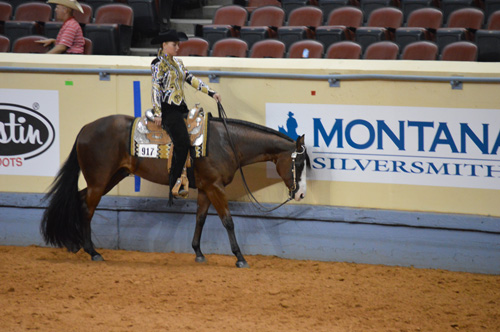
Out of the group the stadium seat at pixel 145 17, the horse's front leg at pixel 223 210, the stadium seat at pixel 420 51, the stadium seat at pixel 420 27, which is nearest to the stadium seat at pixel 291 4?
the stadium seat at pixel 420 27

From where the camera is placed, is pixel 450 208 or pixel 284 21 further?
pixel 284 21

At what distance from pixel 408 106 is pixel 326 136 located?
3.19ft

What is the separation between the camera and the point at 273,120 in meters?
8.23

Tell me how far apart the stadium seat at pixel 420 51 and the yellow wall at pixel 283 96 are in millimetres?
2575

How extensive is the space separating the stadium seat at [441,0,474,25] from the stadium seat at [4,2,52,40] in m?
7.08

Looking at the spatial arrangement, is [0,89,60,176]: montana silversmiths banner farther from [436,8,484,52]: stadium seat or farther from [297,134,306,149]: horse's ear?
[436,8,484,52]: stadium seat

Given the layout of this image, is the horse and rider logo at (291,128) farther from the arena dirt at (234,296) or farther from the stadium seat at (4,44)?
the stadium seat at (4,44)

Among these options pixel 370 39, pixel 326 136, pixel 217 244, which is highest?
pixel 370 39

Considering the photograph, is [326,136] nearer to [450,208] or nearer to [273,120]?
[273,120]

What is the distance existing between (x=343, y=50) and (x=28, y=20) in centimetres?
626

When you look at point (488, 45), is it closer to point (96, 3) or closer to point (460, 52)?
point (460, 52)

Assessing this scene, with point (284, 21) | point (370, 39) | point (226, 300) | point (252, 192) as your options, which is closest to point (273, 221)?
point (252, 192)

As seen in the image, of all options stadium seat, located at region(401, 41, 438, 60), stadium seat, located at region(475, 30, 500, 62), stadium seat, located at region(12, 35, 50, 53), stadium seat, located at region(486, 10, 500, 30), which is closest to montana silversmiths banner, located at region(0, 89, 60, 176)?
stadium seat, located at region(12, 35, 50, 53)

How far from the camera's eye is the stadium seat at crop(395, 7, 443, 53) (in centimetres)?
1092
